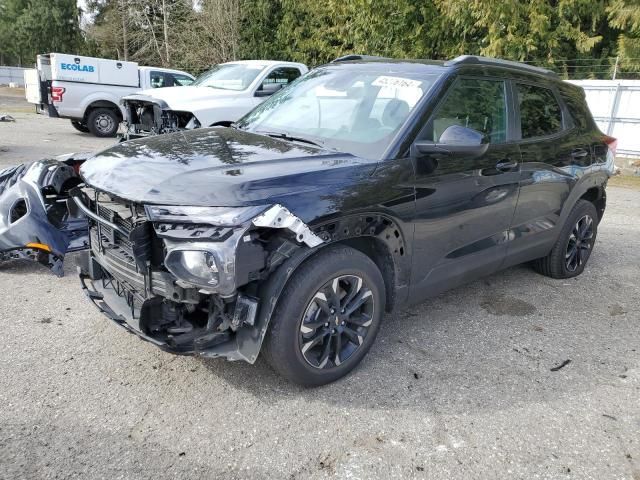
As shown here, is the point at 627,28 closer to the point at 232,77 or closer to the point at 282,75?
the point at 282,75

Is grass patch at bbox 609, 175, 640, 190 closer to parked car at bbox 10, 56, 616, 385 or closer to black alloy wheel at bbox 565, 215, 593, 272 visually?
black alloy wheel at bbox 565, 215, 593, 272

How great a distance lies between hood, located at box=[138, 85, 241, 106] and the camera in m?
9.14

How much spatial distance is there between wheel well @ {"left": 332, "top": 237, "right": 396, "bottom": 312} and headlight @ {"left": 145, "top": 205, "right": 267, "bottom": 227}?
2.59 ft

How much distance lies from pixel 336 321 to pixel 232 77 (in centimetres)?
831

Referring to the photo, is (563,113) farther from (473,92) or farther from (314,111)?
(314,111)

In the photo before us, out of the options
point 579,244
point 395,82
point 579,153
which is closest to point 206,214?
point 395,82

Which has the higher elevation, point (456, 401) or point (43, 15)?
point (43, 15)

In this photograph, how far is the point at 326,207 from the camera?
2.84m

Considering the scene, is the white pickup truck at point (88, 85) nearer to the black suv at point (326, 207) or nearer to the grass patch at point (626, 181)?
the grass patch at point (626, 181)

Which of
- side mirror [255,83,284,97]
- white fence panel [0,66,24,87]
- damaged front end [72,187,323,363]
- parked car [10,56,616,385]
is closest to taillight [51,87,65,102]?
side mirror [255,83,284,97]

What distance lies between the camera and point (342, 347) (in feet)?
10.6

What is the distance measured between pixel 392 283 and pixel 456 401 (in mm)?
812

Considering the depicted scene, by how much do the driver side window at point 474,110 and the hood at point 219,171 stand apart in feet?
2.35

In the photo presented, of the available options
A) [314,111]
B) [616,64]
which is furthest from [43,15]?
[314,111]
